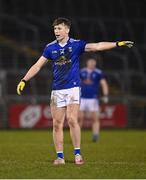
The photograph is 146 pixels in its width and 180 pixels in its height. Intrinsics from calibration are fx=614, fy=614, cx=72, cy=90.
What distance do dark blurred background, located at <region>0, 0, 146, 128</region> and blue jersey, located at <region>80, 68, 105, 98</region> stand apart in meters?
6.27

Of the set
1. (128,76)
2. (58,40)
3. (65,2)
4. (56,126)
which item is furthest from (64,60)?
(65,2)

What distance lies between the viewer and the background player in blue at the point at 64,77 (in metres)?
9.49

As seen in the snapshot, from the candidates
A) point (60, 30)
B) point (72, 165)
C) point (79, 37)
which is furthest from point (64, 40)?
point (79, 37)

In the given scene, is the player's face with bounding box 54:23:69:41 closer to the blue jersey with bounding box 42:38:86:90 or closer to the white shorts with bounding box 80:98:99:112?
the blue jersey with bounding box 42:38:86:90

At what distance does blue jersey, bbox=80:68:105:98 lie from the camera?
1741 cm

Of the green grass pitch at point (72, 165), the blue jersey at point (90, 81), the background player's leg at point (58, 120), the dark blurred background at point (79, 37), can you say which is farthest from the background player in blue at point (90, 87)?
the background player's leg at point (58, 120)

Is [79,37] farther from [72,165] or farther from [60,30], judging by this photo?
[72,165]

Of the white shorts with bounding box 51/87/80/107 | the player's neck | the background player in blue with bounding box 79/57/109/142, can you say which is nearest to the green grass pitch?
the white shorts with bounding box 51/87/80/107

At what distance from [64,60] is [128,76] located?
16.9 metres

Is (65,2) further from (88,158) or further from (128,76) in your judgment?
(88,158)

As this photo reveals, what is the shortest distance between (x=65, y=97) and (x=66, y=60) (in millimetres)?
585

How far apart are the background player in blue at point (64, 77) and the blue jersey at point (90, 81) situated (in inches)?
305

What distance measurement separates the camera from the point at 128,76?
26172 millimetres

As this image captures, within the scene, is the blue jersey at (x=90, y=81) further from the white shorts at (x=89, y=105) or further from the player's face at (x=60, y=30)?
the player's face at (x=60, y=30)
